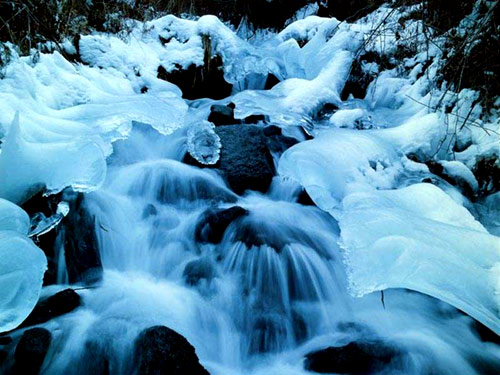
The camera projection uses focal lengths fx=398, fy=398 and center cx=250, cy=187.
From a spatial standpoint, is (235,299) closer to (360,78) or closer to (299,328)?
(299,328)

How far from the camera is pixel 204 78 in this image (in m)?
5.95

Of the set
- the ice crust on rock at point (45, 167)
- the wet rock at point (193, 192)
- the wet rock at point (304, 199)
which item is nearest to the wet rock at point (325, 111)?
the wet rock at point (304, 199)

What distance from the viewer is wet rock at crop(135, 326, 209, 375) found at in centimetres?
182

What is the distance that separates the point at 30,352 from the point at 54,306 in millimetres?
360

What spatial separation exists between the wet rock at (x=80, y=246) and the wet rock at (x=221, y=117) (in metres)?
2.14

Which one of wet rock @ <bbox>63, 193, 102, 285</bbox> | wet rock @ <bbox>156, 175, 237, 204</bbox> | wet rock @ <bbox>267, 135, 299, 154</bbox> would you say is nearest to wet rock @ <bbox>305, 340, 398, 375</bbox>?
wet rock @ <bbox>63, 193, 102, 285</bbox>

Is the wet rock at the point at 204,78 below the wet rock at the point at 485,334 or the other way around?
the other way around

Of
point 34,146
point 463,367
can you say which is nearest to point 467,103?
point 463,367

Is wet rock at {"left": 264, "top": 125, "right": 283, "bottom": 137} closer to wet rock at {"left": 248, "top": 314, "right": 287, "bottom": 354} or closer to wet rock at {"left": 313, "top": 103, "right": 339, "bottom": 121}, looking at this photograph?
wet rock at {"left": 313, "top": 103, "right": 339, "bottom": 121}

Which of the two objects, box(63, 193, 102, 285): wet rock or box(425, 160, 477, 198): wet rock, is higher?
box(425, 160, 477, 198): wet rock

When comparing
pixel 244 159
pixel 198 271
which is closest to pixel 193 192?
pixel 244 159

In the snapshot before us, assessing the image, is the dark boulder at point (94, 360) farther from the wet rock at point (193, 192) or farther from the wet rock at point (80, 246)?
the wet rock at point (193, 192)

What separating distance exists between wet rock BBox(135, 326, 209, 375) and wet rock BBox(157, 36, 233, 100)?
14.3ft

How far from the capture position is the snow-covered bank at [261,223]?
1880 millimetres
